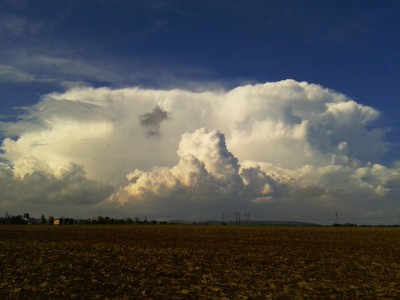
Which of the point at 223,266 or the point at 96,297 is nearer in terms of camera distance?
the point at 96,297

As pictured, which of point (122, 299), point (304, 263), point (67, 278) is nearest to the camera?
point (122, 299)

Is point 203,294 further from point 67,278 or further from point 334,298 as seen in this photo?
point 67,278

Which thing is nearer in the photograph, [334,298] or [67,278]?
[334,298]

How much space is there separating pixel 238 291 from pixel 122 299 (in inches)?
223

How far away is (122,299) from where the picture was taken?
17703 millimetres

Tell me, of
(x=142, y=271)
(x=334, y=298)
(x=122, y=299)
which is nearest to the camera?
(x=122, y=299)

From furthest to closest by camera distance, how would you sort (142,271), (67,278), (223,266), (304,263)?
(304,263) → (223,266) → (142,271) → (67,278)

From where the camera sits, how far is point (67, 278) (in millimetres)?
21953

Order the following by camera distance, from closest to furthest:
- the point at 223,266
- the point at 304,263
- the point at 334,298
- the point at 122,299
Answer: the point at 122,299 < the point at 334,298 < the point at 223,266 < the point at 304,263

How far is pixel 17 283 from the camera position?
66.0 ft

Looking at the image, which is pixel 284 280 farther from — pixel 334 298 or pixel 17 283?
pixel 17 283

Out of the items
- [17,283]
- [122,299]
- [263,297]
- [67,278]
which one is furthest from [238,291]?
[17,283]

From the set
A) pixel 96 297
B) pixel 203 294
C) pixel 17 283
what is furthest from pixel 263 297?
pixel 17 283

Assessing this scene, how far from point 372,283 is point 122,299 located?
46.0 feet
